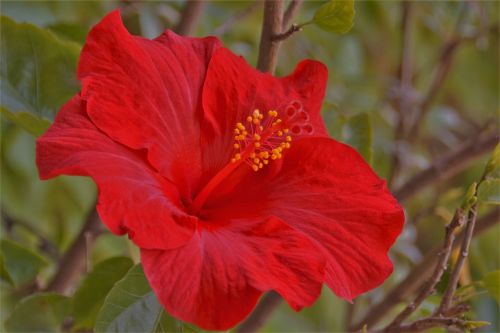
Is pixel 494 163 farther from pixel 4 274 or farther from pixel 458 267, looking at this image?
pixel 4 274

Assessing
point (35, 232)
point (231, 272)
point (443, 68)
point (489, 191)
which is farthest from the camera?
point (443, 68)

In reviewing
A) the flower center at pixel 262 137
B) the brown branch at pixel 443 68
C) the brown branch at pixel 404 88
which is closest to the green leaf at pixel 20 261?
the flower center at pixel 262 137

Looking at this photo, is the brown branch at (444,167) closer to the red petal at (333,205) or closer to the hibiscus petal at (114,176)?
the red petal at (333,205)

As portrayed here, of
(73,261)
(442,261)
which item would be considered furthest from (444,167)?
(73,261)

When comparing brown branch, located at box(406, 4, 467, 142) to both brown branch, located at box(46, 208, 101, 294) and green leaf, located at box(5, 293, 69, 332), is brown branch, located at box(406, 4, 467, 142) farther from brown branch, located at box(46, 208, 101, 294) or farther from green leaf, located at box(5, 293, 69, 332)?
green leaf, located at box(5, 293, 69, 332)

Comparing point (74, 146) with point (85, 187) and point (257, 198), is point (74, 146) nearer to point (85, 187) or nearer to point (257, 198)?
point (257, 198)
